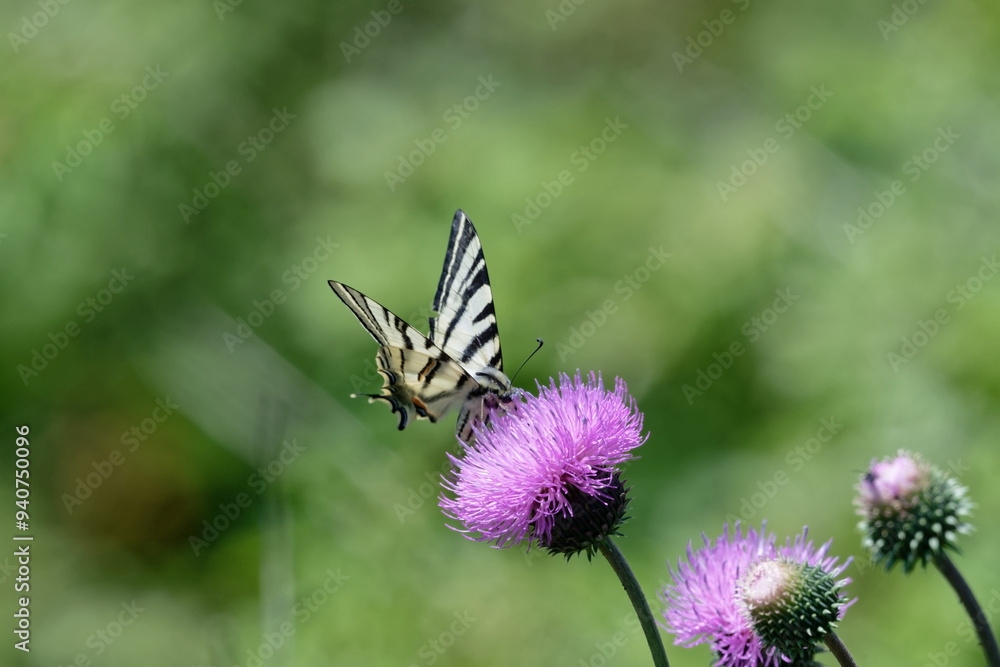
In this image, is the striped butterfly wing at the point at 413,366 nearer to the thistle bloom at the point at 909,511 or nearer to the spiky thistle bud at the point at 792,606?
the spiky thistle bud at the point at 792,606

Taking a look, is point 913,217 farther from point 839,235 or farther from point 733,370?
point 733,370

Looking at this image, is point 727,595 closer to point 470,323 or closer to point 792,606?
point 792,606

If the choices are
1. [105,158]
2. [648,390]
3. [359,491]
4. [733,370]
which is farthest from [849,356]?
[105,158]

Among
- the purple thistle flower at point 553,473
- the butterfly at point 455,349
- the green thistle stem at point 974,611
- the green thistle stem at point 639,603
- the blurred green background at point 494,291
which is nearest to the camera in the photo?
the green thistle stem at point 974,611

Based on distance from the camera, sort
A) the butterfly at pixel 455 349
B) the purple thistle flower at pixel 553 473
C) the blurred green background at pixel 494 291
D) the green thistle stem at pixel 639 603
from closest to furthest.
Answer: the green thistle stem at pixel 639 603 < the purple thistle flower at pixel 553 473 < the butterfly at pixel 455 349 < the blurred green background at pixel 494 291

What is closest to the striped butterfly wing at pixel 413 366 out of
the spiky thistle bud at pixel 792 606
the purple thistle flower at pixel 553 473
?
the purple thistle flower at pixel 553 473

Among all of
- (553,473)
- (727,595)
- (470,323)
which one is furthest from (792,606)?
(470,323)
